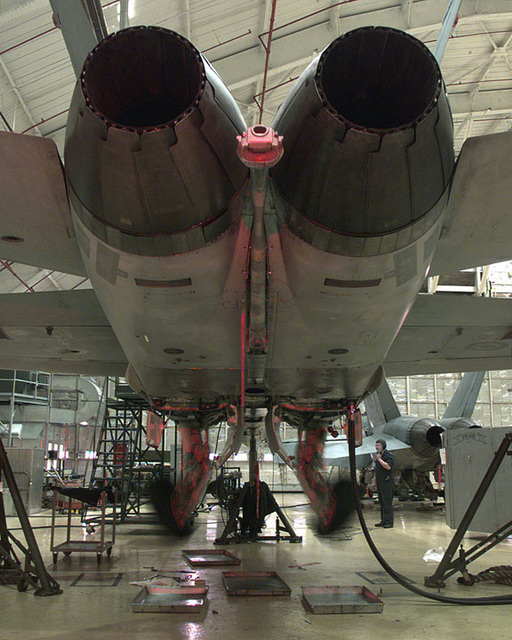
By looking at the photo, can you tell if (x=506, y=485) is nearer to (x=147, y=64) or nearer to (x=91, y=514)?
(x=147, y=64)

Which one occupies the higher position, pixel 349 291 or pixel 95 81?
pixel 95 81

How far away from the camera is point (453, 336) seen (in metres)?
5.80

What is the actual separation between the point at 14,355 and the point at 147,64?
4956 millimetres

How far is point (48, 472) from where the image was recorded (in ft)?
62.3

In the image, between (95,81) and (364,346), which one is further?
(364,346)

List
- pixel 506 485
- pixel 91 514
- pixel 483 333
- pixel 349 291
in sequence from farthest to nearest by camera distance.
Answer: pixel 91 514
pixel 506 485
pixel 483 333
pixel 349 291

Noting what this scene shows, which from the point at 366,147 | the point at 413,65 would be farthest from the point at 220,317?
the point at 413,65

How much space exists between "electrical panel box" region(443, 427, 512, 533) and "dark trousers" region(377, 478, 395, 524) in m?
1.33

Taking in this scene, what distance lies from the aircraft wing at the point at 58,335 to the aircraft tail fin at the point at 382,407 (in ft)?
43.9

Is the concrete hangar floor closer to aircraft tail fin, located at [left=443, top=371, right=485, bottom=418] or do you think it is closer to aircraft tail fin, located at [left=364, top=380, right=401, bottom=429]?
aircraft tail fin, located at [left=443, top=371, right=485, bottom=418]

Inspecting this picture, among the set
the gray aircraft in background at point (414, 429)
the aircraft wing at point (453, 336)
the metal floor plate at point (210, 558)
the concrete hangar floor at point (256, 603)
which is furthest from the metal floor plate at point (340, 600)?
the gray aircraft in background at point (414, 429)

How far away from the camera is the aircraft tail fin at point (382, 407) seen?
63.2ft

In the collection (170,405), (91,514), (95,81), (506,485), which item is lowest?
(91,514)

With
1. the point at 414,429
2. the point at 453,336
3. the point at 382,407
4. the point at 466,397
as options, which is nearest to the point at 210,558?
the point at 453,336
